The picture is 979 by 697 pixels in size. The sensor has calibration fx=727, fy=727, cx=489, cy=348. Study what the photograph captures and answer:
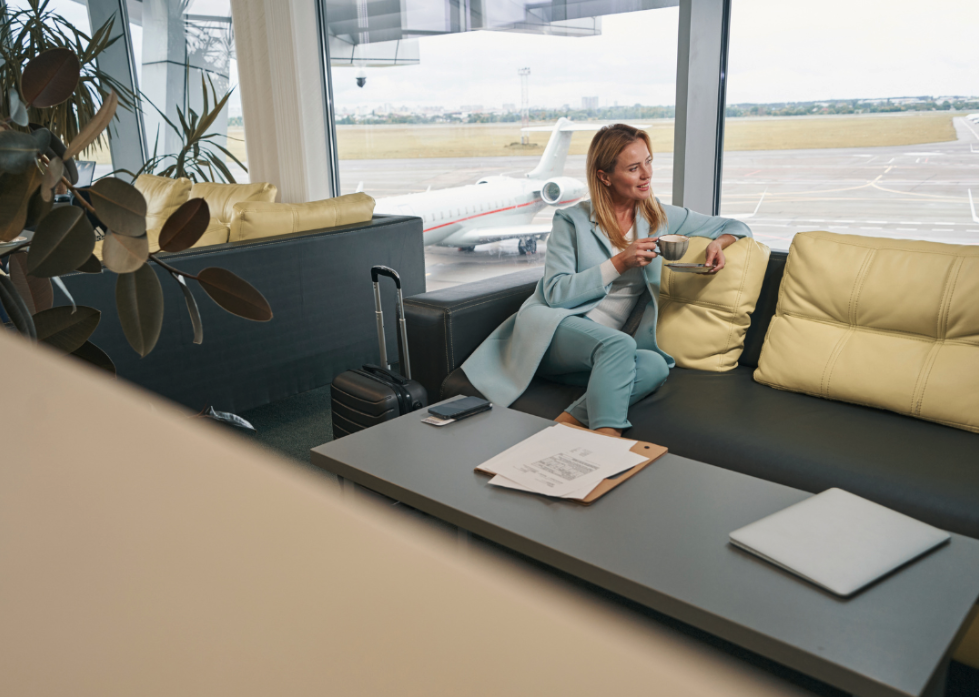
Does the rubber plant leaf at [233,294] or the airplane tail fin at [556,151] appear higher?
the airplane tail fin at [556,151]

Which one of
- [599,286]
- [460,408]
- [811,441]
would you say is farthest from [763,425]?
[460,408]

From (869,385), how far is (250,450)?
7.08 feet

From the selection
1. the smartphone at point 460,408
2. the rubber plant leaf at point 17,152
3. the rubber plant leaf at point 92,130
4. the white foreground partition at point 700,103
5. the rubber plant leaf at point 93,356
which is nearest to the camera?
the rubber plant leaf at point 17,152

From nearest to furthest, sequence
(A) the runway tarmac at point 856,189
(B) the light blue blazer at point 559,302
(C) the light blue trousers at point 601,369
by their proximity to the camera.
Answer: (C) the light blue trousers at point 601,369, (B) the light blue blazer at point 559,302, (A) the runway tarmac at point 856,189

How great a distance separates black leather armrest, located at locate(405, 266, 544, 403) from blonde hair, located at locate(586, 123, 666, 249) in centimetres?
41

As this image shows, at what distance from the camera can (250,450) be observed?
182 millimetres

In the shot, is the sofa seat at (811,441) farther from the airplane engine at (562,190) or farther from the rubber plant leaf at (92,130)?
the airplane engine at (562,190)

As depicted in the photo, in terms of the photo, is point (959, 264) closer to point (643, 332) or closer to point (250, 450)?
point (643, 332)

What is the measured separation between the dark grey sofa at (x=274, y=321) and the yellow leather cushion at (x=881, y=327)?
1.84 m

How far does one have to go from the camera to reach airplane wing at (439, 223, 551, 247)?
4066 millimetres

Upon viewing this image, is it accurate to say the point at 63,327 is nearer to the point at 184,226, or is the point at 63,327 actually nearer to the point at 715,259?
the point at 184,226

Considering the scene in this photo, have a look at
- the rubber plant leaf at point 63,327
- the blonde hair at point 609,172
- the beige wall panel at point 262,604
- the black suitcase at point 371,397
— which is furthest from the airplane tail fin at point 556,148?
the beige wall panel at point 262,604

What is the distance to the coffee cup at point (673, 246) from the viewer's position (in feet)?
7.27

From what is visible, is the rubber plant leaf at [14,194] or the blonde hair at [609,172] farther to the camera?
the blonde hair at [609,172]
